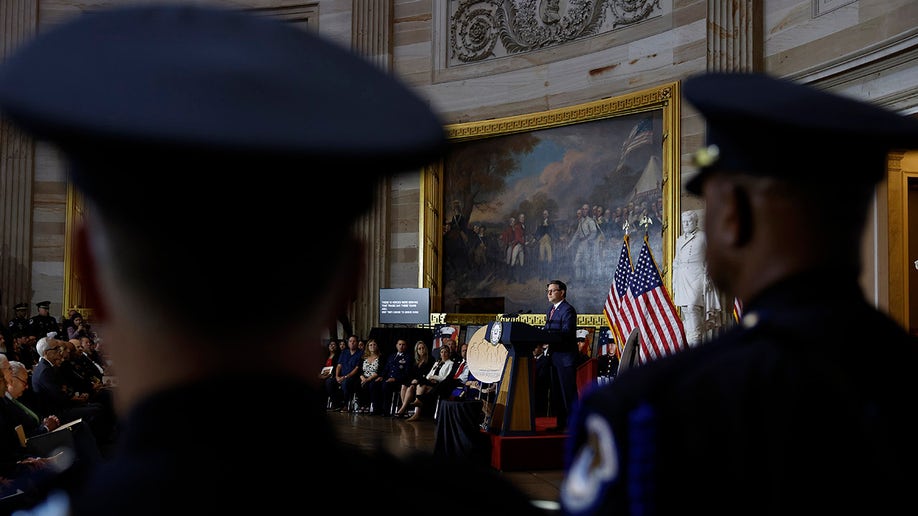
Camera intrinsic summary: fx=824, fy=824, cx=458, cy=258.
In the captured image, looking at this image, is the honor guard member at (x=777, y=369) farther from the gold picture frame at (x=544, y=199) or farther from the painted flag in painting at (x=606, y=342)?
the gold picture frame at (x=544, y=199)

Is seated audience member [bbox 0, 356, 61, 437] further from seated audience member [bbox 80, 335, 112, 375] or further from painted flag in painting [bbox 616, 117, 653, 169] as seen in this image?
painted flag in painting [bbox 616, 117, 653, 169]

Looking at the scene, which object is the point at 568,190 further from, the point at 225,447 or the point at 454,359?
the point at 225,447

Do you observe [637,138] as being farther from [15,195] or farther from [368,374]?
[15,195]

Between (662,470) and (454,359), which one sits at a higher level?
(662,470)

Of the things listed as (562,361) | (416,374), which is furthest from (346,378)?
(562,361)

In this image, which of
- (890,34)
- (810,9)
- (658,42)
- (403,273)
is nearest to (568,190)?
(658,42)

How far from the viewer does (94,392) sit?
1055cm

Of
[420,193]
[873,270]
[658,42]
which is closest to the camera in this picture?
[873,270]

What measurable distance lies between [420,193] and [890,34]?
9.68 metres

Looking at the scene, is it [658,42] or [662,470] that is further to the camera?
[658,42]

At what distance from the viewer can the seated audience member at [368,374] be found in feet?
48.0

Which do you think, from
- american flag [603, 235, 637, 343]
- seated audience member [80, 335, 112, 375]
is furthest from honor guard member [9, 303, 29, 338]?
american flag [603, 235, 637, 343]

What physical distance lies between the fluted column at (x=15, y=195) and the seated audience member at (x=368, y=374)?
9116mm

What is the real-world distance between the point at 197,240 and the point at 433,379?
43.2 feet
